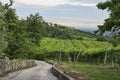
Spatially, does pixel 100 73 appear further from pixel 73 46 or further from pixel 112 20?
pixel 73 46

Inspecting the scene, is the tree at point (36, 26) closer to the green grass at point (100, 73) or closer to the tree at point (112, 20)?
the green grass at point (100, 73)

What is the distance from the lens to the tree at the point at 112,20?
35.7 m

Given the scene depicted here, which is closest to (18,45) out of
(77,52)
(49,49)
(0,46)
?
(0,46)

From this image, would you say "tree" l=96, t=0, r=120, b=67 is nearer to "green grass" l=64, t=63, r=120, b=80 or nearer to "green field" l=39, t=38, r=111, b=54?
"green grass" l=64, t=63, r=120, b=80

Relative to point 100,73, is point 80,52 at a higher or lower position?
lower

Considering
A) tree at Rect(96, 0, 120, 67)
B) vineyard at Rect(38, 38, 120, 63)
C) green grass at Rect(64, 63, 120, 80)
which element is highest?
tree at Rect(96, 0, 120, 67)

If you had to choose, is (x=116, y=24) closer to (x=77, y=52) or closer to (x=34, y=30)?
(x=77, y=52)

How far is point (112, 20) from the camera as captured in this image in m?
36.6

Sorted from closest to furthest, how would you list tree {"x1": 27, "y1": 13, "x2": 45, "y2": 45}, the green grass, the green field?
the green grass < the green field < tree {"x1": 27, "y1": 13, "x2": 45, "y2": 45}

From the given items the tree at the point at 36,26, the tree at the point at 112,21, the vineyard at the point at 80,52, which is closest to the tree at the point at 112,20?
the tree at the point at 112,21

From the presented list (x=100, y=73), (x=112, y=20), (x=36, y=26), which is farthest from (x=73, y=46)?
(x=112, y=20)

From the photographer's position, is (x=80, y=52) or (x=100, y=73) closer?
(x=100, y=73)

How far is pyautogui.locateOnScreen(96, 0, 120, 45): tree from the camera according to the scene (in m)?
35.7

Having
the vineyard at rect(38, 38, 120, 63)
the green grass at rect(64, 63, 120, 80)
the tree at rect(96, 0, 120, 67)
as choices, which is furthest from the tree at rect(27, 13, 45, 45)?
the tree at rect(96, 0, 120, 67)
